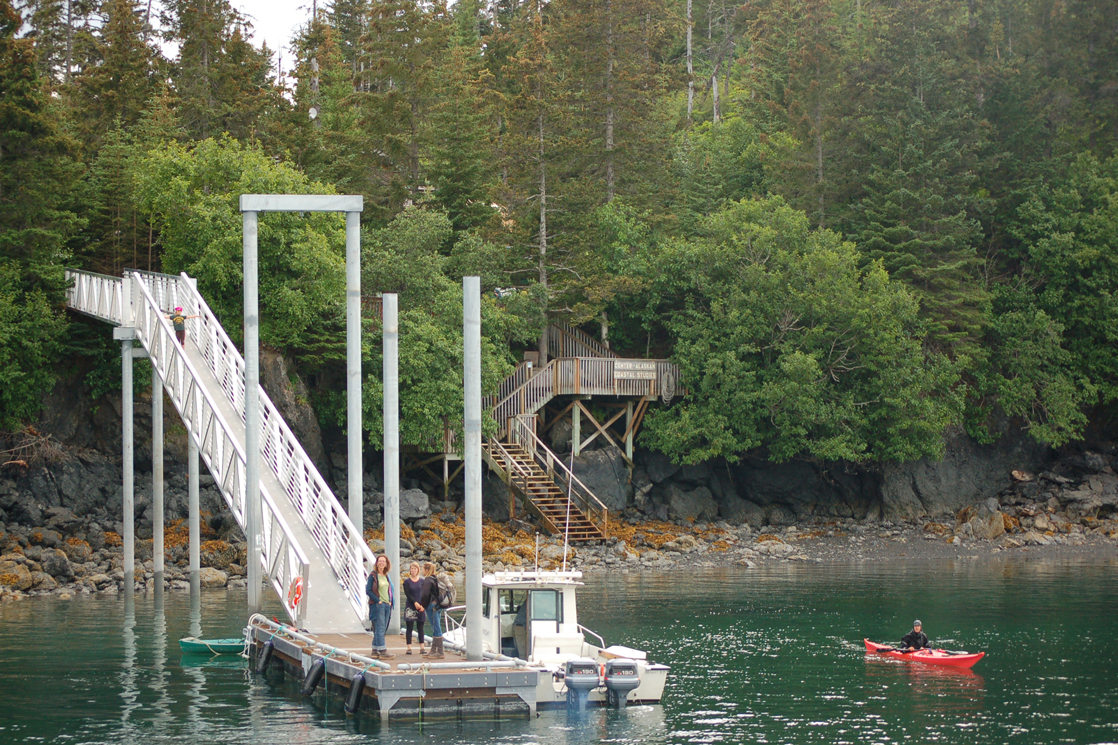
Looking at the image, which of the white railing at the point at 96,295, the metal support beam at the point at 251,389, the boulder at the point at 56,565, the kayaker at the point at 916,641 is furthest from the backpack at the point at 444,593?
the boulder at the point at 56,565

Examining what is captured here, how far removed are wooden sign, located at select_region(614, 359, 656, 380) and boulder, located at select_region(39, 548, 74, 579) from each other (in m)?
20.8

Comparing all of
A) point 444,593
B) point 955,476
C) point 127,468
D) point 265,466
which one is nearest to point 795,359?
point 955,476

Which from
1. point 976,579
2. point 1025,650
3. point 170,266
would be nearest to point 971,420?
point 976,579

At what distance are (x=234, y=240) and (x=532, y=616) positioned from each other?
21682 millimetres

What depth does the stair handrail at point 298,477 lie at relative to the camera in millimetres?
22469

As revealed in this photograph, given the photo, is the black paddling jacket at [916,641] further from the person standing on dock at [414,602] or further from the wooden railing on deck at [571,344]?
the wooden railing on deck at [571,344]

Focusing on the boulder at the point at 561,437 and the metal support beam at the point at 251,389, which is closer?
the metal support beam at the point at 251,389

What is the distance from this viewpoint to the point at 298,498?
2519cm

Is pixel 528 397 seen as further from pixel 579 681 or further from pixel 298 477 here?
pixel 579 681

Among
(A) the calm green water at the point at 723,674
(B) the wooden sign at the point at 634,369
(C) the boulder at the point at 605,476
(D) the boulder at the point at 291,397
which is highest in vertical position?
(B) the wooden sign at the point at 634,369

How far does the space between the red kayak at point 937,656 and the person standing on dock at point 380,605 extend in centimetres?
994

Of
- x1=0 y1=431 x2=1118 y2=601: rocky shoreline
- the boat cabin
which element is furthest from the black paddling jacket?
x1=0 y1=431 x2=1118 y2=601: rocky shoreline

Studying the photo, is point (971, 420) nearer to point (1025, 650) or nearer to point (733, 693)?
point (1025, 650)

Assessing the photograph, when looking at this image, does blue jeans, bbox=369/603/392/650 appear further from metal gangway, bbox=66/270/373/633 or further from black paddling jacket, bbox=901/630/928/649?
black paddling jacket, bbox=901/630/928/649
